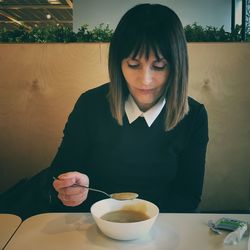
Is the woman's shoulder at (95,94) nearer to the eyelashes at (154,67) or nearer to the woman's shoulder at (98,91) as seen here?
the woman's shoulder at (98,91)

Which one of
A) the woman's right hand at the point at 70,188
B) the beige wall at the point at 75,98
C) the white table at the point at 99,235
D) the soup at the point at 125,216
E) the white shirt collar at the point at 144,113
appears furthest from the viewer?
the beige wall at the point at 75,98

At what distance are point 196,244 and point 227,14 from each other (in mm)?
1172

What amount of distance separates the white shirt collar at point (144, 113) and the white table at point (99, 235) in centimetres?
59

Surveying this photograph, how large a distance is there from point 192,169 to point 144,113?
1.20 feet

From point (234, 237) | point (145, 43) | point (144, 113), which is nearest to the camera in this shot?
point (234, 237)

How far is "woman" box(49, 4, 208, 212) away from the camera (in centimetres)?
163

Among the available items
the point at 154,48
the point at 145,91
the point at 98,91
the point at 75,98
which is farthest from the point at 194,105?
the point at 75,98

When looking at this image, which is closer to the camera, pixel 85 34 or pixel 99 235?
pixel 99 235

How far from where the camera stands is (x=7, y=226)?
1.10 meters

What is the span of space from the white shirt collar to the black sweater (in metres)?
0.02

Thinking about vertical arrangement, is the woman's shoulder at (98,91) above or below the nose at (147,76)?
below

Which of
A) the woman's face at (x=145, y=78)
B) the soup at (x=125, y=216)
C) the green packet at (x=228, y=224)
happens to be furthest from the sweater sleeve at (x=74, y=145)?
the green packet at (x=228, y=224)

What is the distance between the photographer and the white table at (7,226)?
1.01 m

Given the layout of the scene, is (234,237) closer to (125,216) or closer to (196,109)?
(125,216)
